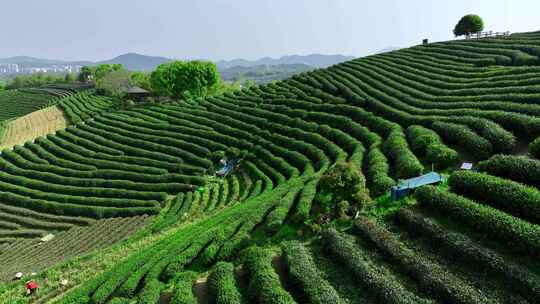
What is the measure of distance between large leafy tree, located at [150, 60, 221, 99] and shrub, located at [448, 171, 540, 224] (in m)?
66.3

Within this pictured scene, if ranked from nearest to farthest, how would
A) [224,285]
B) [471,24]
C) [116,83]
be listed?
1. [224,285]
2. [471,24]
3. [116,83]

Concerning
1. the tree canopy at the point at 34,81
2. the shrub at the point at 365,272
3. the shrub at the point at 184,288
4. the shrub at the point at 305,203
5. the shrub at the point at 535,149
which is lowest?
the shrub at the point at 184,288

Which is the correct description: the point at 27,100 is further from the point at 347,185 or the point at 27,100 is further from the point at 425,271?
the point at 425,271

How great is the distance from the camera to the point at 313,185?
2045cm

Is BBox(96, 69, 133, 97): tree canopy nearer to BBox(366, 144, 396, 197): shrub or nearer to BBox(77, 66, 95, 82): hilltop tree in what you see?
BBox(77, 66, 95, 82): hilltop tree

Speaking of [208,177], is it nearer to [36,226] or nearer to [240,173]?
[240,173]

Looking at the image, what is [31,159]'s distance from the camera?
43156 mm

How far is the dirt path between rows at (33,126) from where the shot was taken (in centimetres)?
6558

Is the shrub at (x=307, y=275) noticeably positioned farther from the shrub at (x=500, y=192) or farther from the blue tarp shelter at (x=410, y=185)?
the shrub at (x=500, y=192)

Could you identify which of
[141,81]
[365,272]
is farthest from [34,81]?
[365,272]

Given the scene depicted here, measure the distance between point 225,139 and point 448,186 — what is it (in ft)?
90.8

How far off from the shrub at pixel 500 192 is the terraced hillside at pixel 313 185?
0.05 meters

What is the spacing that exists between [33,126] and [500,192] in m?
83.5

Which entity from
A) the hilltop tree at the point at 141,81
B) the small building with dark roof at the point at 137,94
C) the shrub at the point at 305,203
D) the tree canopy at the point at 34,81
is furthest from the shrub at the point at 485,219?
the tree canopy at the point at 34,81
